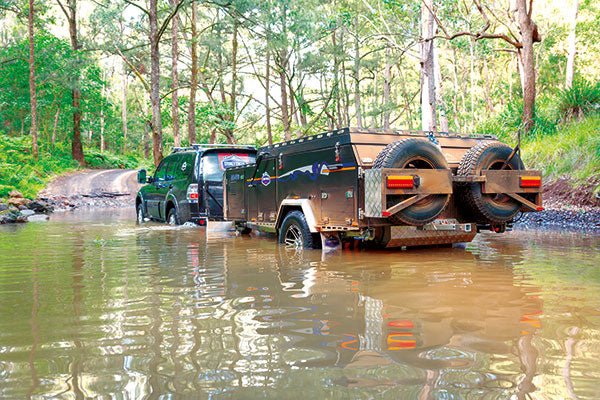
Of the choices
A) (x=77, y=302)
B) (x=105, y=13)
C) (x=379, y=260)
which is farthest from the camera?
(x=105, y=13)

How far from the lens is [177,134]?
2427 cm

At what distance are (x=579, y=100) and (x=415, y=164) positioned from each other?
10868mm

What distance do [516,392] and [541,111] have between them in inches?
650

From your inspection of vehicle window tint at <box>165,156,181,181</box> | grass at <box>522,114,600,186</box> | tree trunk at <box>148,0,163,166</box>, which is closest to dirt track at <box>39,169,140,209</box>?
tree trunk at <box>148,0,163,166</box>

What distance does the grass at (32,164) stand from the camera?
75.0ft

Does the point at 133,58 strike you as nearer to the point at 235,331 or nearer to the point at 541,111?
the point at 541,111

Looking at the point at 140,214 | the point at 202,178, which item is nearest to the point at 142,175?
the point at 140,214

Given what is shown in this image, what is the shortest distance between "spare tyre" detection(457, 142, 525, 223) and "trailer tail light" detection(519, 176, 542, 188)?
23cm

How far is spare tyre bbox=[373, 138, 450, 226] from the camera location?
7.32m

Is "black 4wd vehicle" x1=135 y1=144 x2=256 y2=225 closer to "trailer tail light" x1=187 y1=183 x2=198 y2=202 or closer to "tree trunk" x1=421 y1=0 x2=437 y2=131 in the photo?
"trailer tail light" x1=187 y1=183 x2=198 y2=202

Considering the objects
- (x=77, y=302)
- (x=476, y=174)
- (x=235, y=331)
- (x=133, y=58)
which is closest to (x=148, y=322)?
(x=235, y=331)

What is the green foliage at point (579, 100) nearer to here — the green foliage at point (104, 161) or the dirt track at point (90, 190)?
the dirt track at point (90, 190)

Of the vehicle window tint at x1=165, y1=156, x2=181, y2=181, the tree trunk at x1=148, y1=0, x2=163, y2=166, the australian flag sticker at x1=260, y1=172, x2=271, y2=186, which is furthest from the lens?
the tree trunk at x1=148, y1=0, x2=163, y2=166

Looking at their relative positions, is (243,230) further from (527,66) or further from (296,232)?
(527,66)
